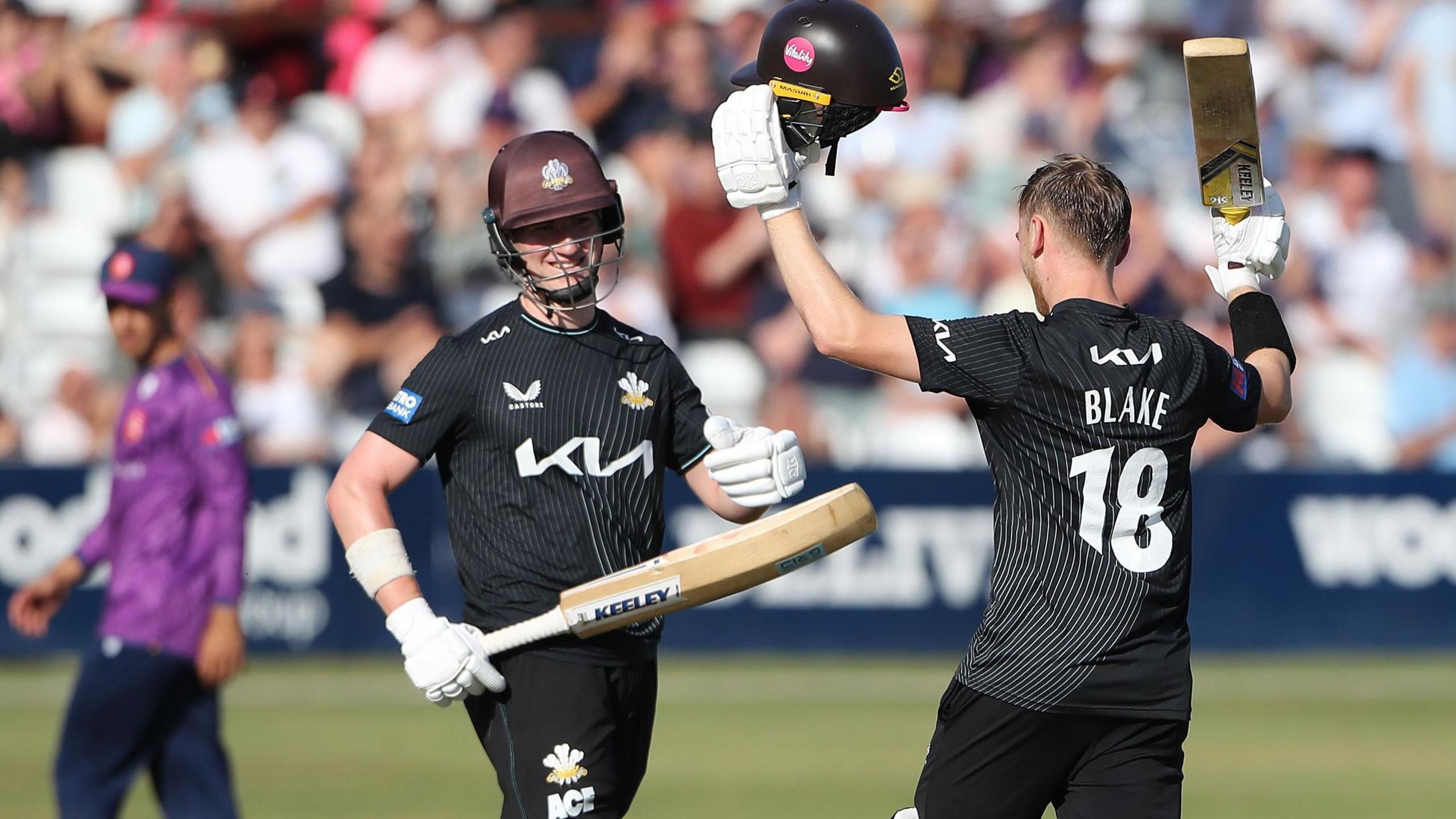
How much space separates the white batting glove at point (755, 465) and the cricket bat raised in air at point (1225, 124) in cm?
127

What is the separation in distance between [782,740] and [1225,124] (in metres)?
5.23

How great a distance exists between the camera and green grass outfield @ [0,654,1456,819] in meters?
7.76

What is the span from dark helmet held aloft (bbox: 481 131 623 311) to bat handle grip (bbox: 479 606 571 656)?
820 mm

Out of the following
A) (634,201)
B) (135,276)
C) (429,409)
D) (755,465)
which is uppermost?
(634,201)

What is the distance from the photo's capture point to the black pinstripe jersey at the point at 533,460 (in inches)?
179

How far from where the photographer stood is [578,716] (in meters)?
4.44

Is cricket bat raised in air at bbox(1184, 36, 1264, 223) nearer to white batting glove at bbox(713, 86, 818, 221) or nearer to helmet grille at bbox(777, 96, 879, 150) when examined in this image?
helmet grille at bbox(777, 96, 879, 150)

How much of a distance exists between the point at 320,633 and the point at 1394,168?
862cm

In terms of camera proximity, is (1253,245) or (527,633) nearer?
(527,633)

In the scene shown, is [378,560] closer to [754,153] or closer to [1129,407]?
[754,153]

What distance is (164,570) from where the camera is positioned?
232 inches

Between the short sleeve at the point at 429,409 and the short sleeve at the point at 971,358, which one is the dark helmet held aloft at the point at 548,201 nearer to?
the short sleeve at the point at 429,409

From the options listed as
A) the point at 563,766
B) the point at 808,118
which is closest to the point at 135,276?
the point at 563,766

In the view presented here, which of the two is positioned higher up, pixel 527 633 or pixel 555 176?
pixel 555 176
